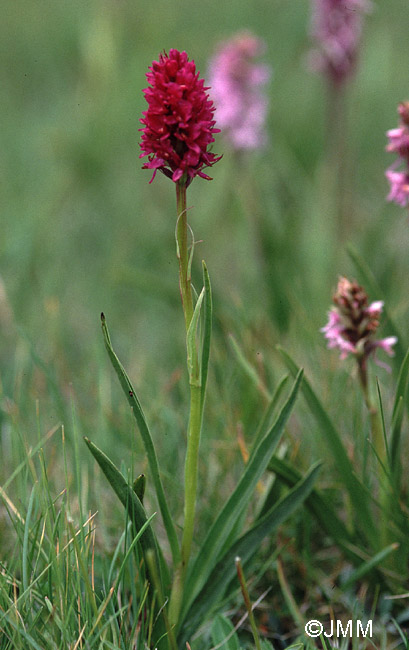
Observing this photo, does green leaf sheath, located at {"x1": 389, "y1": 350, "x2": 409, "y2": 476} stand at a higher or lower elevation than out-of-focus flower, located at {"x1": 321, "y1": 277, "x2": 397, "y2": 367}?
lower

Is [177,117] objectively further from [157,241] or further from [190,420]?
[157,241]

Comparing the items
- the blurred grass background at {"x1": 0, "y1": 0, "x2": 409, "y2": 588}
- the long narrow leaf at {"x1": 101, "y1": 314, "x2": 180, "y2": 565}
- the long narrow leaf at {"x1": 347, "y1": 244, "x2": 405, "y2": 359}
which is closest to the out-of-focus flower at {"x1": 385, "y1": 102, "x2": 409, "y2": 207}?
the long narrow leaf at {"x1": 347, "y1": 244, "x2": 405, "y2": 359}

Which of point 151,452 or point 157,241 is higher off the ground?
point 157,241

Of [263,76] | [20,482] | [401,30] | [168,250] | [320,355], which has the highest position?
[401,30]

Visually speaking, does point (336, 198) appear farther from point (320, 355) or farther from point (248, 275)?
point (320, 355)

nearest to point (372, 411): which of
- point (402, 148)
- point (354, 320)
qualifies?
point (354, 320)

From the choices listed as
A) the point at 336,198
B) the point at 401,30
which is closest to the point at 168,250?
the point at 336,198

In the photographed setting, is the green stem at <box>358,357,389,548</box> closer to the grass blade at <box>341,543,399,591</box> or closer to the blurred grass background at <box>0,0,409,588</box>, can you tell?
the grass blade at <box>341,543,399,591</box>
